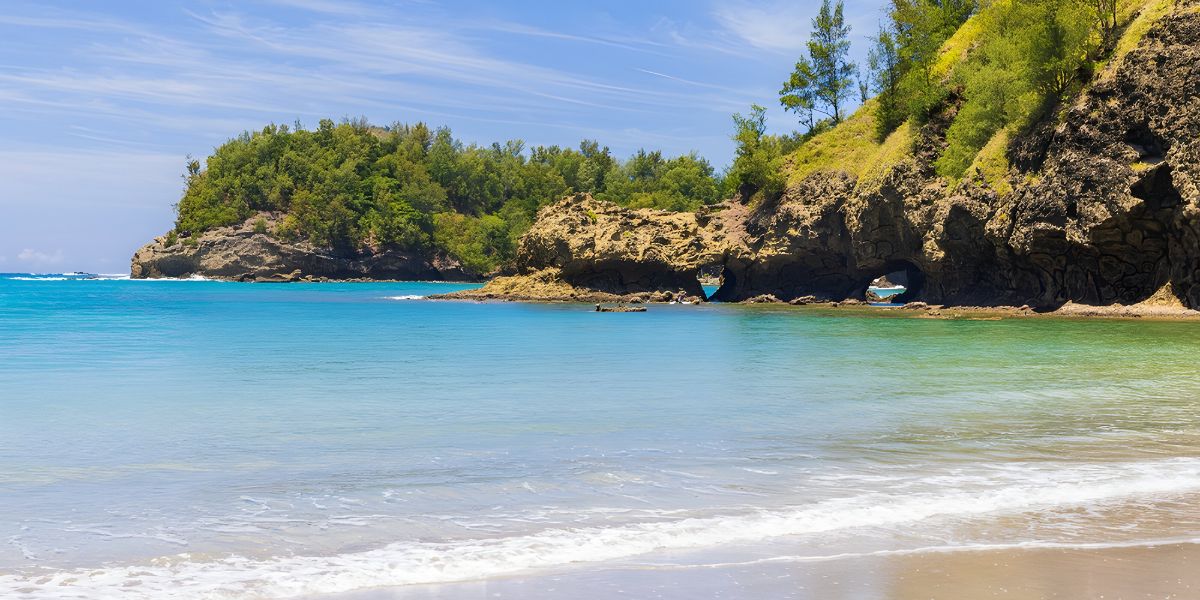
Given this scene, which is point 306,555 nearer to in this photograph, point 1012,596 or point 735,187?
point 1012,596

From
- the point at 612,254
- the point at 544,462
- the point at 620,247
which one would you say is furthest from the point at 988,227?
the point at 544,462

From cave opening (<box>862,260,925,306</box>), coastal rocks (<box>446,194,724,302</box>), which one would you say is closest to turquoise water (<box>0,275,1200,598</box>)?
cave opening (<box>862,260,925,306</box>)

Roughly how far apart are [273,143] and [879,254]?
11807 centimetres

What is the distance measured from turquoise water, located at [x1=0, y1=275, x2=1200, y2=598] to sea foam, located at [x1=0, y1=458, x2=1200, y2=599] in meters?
0.03

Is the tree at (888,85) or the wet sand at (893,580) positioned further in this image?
the tree at (888,85)

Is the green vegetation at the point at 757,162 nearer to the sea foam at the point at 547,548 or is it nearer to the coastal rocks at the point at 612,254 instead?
the coastal rocks at the point at 612,254

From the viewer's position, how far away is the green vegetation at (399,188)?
13562 centimetres

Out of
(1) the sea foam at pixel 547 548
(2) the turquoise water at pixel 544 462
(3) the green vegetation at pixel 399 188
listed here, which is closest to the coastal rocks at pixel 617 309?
(2) the turquoise water at pixel 544 462

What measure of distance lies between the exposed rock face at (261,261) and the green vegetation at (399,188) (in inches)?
77.1

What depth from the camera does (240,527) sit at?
7.84 metres

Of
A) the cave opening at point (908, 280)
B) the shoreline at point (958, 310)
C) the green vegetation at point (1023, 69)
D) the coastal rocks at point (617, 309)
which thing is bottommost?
the coastal rocks at point (617, 309)

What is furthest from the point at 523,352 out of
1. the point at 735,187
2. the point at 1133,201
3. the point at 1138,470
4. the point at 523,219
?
the point at 523,219

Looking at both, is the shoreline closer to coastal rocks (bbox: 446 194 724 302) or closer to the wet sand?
coastal rocks (bbox: 446 194 724 302)

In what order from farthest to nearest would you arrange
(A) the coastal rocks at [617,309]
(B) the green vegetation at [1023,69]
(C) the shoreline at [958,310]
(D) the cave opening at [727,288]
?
(D) the cave opening at [727,288] < (A) the coastal rocks at [617,309] < (B) the green vegetation at [1023,69] < (C) the shoreline at [958,310]
